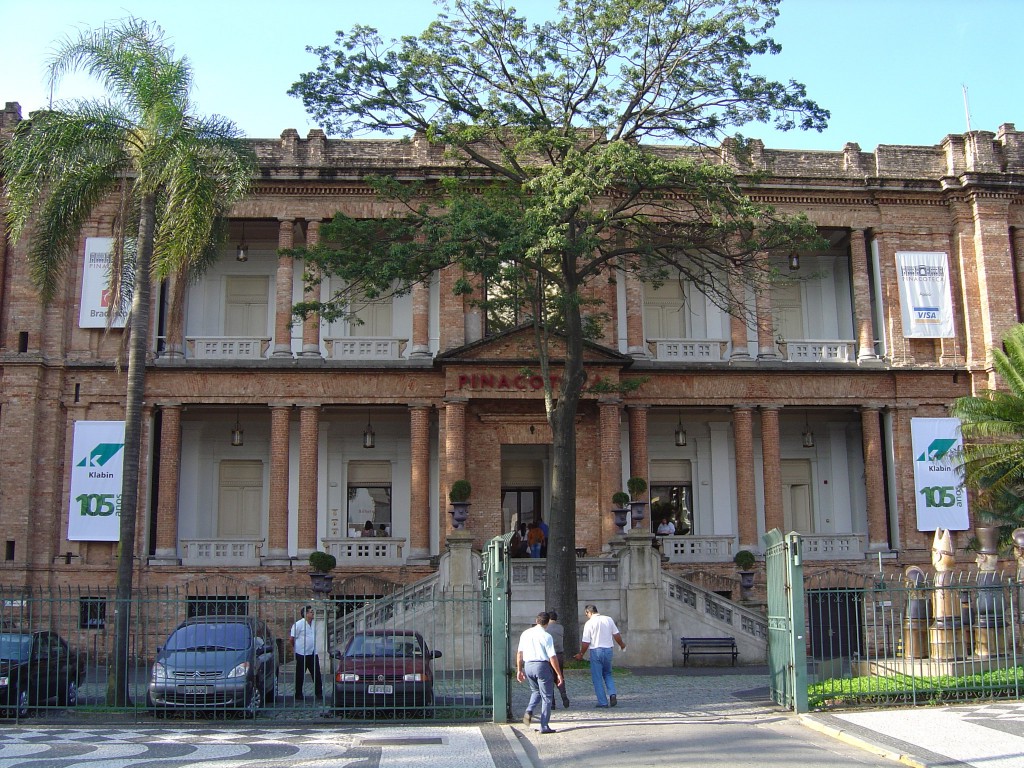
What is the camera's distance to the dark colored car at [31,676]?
14.9m

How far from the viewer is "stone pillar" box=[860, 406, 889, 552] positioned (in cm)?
2745

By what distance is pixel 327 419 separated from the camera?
29.0 m

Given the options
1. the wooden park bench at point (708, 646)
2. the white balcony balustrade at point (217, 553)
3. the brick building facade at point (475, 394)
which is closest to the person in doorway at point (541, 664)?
the wooden park bench at point (708, 646)

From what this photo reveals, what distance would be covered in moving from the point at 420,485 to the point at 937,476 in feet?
45.8

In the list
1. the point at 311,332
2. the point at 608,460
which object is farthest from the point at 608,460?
the point at 311,332

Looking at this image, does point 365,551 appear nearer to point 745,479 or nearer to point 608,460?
point 608,460

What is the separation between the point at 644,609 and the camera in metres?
21.8

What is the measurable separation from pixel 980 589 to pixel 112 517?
20.3 m

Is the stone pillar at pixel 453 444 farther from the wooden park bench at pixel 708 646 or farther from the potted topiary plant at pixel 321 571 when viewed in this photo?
the wooden park bench at pixel 708 646

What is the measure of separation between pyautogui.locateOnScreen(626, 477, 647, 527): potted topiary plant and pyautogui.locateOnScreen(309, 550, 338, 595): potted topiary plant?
735 cm

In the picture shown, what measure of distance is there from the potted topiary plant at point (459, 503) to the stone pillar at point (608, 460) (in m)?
3.98

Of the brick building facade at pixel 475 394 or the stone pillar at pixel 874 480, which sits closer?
the brick building facade at pixel 475 394

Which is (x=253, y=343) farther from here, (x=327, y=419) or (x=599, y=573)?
(x=599, y=573)

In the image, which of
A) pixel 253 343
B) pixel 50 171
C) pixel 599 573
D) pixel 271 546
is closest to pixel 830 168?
pixel 599 573
